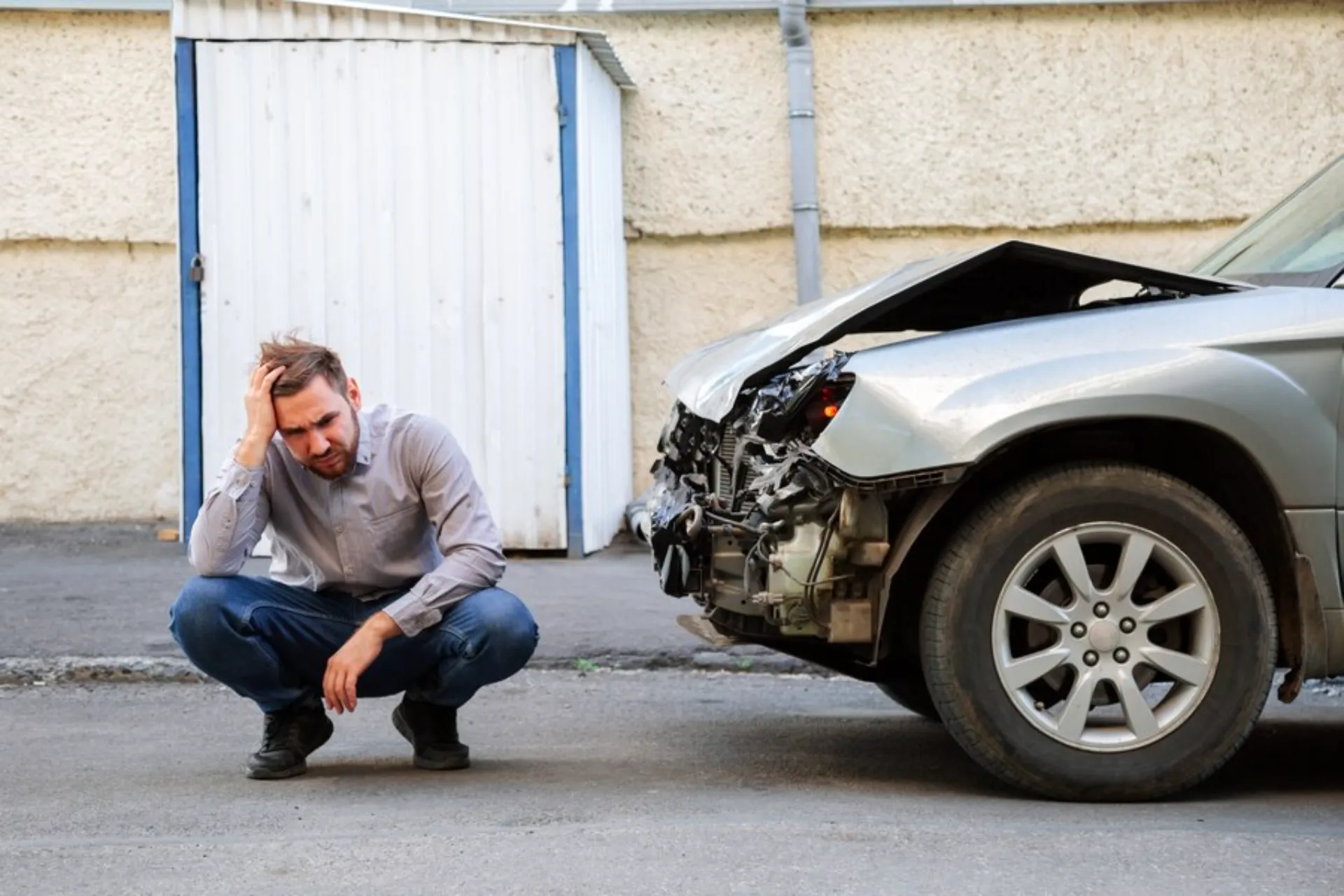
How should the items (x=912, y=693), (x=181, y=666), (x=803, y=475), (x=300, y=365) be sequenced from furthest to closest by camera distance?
1. (x=181, y=666)
2. (x=912, y=693)
3. (x=300, y=365)
4. (x=803, y=475)

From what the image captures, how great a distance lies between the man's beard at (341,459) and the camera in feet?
16.2

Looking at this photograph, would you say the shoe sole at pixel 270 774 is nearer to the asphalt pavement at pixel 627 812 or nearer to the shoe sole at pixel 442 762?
the asphalt pavement at pixel 627 812

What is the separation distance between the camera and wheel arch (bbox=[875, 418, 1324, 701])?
15.3 feet

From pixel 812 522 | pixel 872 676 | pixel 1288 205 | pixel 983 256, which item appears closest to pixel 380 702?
pixel 872 676

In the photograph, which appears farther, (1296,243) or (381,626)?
(1296,243)

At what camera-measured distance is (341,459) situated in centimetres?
496

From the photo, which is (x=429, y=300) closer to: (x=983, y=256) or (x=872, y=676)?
(x=872, y=676)

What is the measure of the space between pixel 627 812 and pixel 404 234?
5.07 meters

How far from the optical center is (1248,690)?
4609mm

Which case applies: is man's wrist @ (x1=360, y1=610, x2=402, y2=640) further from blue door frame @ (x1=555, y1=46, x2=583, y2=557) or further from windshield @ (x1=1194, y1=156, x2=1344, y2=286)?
blue door frame @ (x1=555, y1=46, x2=583, y2=557)

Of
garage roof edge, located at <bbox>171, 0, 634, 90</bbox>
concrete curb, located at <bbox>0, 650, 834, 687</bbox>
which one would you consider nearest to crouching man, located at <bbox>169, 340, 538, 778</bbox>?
concrete curb, located at <bbox>0, 650, 834, 687</bbox>

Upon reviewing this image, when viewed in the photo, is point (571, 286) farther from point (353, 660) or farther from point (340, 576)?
point (353, 660)

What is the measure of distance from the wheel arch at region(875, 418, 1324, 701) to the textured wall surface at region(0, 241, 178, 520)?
6064 mm

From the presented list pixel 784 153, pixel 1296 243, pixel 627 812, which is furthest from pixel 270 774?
pixel 784 153
